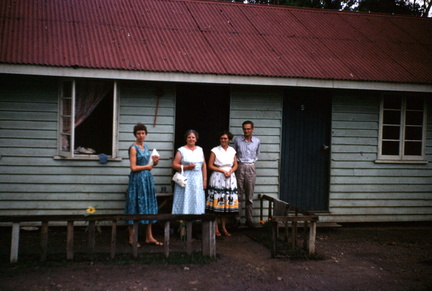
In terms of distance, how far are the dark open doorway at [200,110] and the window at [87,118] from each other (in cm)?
143

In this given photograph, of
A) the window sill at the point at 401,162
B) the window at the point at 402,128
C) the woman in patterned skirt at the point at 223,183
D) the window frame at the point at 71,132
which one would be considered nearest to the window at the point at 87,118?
the window frame at the point at 71,132

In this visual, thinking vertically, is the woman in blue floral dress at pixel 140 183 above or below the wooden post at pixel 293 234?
above

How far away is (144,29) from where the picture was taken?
9.48 m

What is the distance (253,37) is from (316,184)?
3.32 meters

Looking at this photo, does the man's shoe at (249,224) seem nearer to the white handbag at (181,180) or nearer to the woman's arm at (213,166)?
the woman's arm at (213,166)

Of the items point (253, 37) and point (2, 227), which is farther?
point (253, 37)

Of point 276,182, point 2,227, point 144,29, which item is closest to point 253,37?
point 144,29

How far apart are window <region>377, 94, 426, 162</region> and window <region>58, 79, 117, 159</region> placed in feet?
17.5

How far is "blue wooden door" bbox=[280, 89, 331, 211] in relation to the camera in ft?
30.5

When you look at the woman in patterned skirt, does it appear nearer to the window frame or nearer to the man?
the man

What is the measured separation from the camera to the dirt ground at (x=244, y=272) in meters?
5.67

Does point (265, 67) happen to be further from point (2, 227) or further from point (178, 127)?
point (2, 227)

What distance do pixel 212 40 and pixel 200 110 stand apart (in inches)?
56.9

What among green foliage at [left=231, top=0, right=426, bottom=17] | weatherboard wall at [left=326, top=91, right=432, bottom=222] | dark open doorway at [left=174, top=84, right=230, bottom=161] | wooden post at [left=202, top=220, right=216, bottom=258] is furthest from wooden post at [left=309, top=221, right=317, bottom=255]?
green foliage at [left=231, top=0, right=426, bottom=17]
